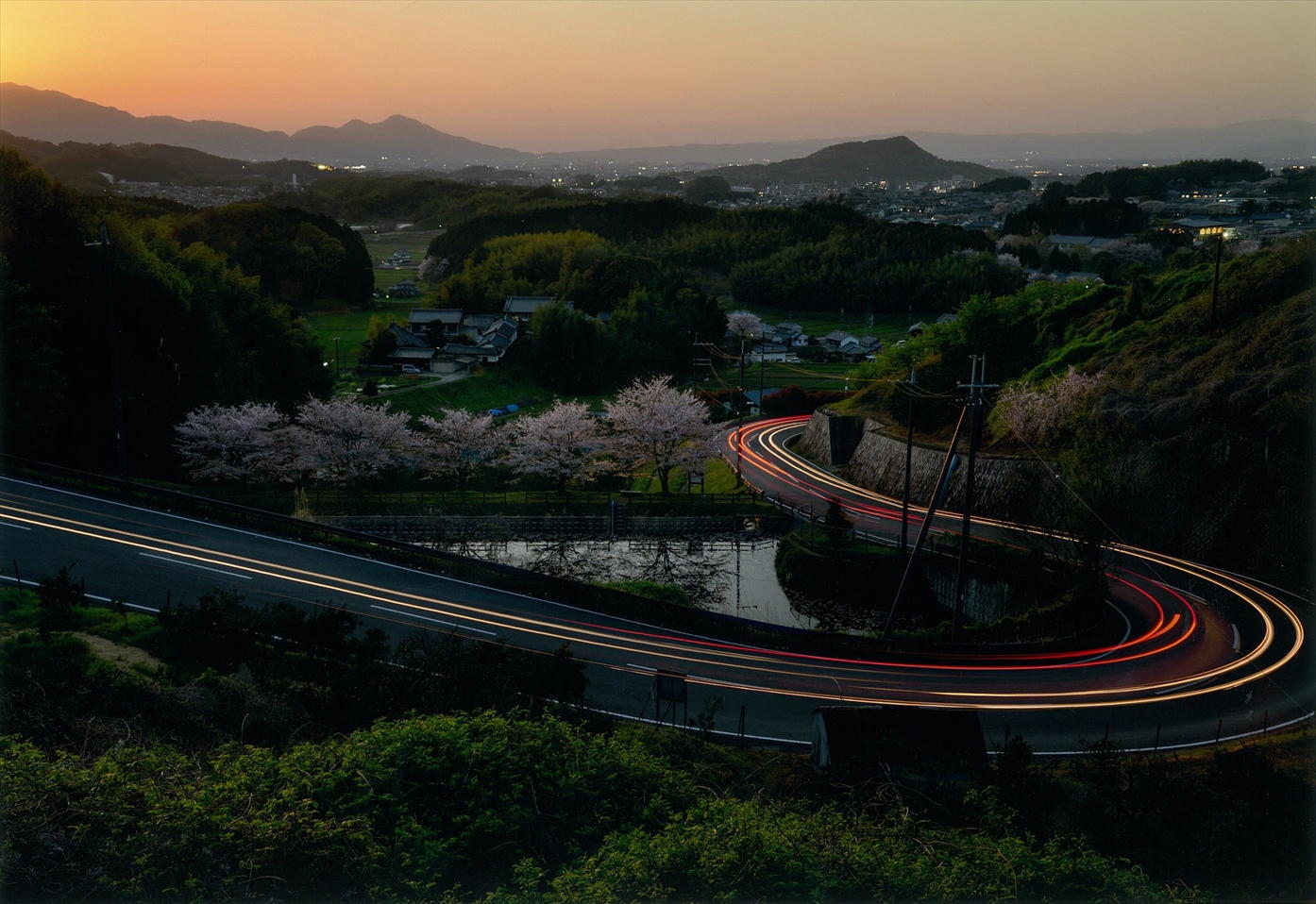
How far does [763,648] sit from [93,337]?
2151cm

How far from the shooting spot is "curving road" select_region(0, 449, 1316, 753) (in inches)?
530

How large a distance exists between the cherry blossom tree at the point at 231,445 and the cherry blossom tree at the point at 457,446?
409cm

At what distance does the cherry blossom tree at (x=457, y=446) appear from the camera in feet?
93.1

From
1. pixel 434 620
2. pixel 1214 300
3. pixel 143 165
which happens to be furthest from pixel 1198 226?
pixel 143 165

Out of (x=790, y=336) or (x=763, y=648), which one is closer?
(x=763, y=648)

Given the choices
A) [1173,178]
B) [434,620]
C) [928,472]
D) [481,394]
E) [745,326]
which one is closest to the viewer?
[434,620]

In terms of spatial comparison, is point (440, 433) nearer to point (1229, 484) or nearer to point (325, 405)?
point (325, 405)

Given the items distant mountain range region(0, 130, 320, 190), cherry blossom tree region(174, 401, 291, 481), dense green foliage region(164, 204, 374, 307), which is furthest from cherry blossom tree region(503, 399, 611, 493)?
dense green foliage region(164, 204, 374, 307)

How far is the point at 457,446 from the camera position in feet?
94.4

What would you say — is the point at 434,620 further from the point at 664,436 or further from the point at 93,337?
the point at 93,337

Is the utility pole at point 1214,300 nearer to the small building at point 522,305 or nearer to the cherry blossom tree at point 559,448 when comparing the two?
the cherry blossom tree at point 559,448

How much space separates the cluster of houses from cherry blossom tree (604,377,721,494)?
17.4m

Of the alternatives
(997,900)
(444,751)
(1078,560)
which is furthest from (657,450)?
(997,900)

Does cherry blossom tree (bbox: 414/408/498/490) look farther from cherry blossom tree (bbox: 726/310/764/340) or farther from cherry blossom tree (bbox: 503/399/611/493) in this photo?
cherry blossom tree (bbox: 726/310/764/340)
